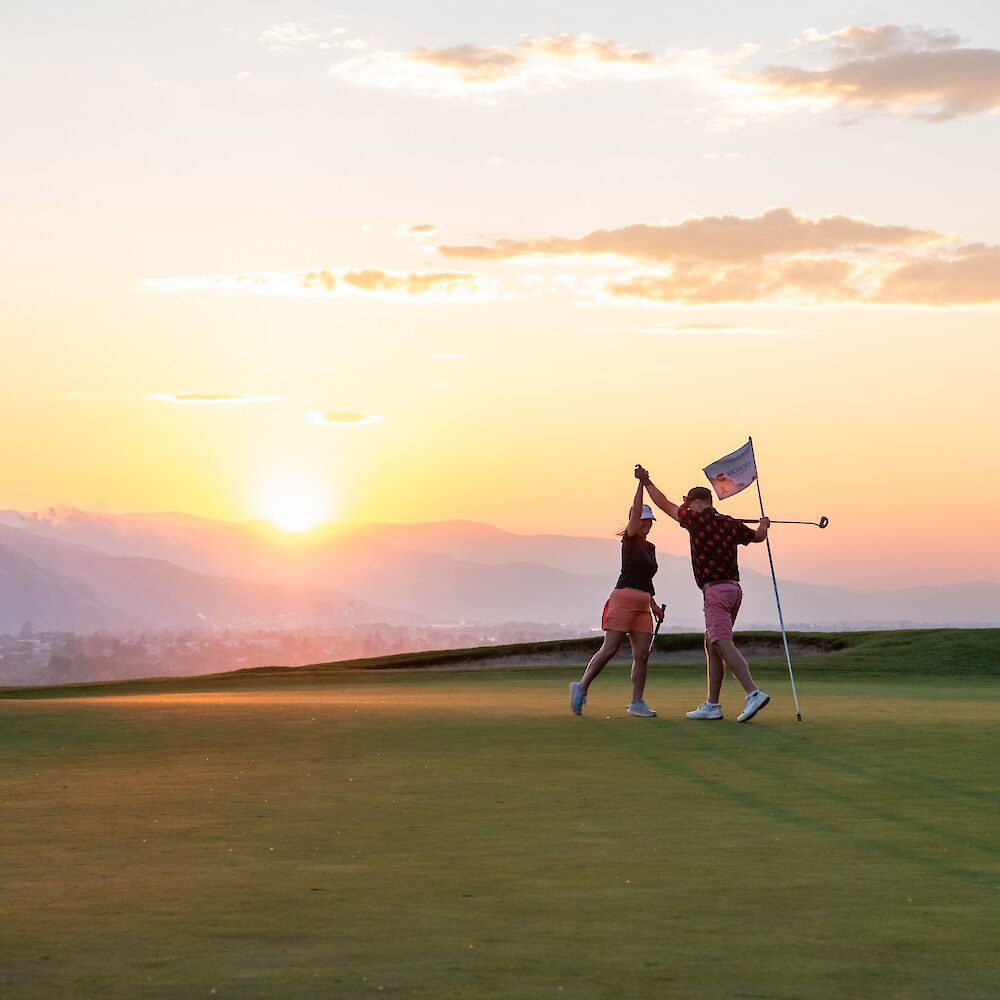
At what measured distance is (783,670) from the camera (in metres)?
32.6

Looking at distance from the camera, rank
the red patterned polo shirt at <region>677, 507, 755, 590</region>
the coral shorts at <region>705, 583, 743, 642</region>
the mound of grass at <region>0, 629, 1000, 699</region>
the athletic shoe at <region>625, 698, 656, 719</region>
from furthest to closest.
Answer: the mound of grass at <region>0, 629, 1000, 699</region> → the athletic shoe at <region>625, 698, 656, 719</region> → the red patterned polo shirt at <region>677, 507, 755, 590</region> → the coral shorts at <region>705, 583, 743, 642</region>

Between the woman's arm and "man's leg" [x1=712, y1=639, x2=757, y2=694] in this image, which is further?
the woman's arm

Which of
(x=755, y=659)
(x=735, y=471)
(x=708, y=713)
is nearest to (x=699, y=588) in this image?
(x=708, y=713)

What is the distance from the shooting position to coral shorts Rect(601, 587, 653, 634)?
68.5ft

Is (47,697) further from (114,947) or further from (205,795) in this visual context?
(114,947)

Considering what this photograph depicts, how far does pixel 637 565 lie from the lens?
21047mm

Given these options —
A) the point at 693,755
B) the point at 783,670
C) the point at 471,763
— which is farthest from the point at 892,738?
the point at 783,670

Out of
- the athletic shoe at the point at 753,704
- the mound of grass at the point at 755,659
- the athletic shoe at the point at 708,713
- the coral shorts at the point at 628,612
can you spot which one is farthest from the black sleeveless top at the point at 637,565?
the mound of grass at the point at 755,659

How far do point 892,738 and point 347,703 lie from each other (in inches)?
367

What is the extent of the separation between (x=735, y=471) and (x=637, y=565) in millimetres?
1942

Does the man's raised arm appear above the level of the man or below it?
above

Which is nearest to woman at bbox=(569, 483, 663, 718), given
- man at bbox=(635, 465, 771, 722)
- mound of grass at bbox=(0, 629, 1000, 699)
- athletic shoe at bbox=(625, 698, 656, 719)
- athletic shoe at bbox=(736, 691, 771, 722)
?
athletic shoe at bbox=(625, 698, 656, 719)

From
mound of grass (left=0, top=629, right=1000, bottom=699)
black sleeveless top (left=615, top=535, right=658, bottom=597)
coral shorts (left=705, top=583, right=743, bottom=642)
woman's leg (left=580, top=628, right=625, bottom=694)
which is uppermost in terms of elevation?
black sleeveless top (left=615, top=535, right=658, bottom=597)

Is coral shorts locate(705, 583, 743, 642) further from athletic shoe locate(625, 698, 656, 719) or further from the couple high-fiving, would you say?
athletic shoe locate(625, 698, 656, 719)
